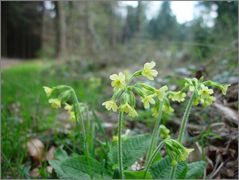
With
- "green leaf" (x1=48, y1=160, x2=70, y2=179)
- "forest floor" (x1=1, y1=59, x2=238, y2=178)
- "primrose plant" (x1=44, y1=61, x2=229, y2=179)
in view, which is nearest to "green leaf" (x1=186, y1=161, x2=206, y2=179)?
"primrose plant" (x1=44, y1=61, x2=229, y2=179)

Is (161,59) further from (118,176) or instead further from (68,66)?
(118,176)

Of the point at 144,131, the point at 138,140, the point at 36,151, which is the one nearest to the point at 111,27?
the point at 144,131

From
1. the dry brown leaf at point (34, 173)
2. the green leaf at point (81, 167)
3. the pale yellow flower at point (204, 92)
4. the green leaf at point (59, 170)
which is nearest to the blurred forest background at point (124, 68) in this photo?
the dry brown leaf at point (34, 173)

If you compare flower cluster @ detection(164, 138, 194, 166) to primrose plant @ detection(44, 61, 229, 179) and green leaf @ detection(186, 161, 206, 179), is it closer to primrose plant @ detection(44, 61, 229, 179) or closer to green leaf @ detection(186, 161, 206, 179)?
primrose plant @ detection(44, 61, 229, 179)

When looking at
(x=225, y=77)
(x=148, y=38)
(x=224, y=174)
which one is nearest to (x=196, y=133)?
(x=224, y=174)

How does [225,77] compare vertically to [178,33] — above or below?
below
